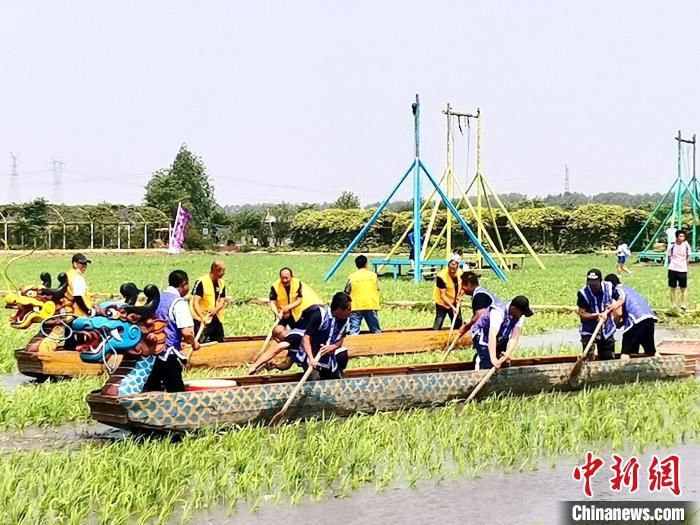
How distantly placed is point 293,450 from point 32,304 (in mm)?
5312

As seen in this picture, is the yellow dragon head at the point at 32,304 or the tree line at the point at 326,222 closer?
the yellow dragon head at the point at 32,304

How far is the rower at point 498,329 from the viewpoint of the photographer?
387 inches

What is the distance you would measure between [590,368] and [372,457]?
13.5 feet

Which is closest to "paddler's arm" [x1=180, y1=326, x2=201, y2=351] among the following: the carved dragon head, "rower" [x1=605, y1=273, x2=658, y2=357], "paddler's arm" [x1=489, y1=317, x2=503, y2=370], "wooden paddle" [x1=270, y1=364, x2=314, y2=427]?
the carved dragon head

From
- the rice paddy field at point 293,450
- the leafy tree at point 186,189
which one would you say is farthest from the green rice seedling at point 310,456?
the leafy tree at point 186,189

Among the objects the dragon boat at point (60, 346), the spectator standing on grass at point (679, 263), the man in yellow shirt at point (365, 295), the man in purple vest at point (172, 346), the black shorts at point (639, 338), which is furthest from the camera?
the spectator standing on grass at point (679, 263)

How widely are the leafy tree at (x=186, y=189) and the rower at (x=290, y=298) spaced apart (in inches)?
2312

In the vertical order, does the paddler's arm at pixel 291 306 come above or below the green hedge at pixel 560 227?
below

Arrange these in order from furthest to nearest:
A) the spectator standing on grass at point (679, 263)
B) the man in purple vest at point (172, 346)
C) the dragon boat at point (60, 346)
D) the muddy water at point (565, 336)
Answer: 1. the spectator standing on grass at point (679, 263)
2. the muddy water at point (565, 336)
3. the dragon boat at point (60, 346)
4. the man in purple vest at point (172, 346)

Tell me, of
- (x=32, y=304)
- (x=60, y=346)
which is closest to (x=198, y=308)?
(x=60, y=346)

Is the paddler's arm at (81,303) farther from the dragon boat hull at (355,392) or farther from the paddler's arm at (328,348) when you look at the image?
the paddler's arm at (328,348)

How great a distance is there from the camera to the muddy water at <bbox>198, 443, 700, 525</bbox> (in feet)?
20.5

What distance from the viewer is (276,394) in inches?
337

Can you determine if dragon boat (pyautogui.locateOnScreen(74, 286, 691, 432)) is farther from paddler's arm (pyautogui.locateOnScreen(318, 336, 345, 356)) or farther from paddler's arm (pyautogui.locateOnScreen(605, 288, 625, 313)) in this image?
paddler's arm (pyautogui.locateOnScreen(605, 288, 625, 313))
